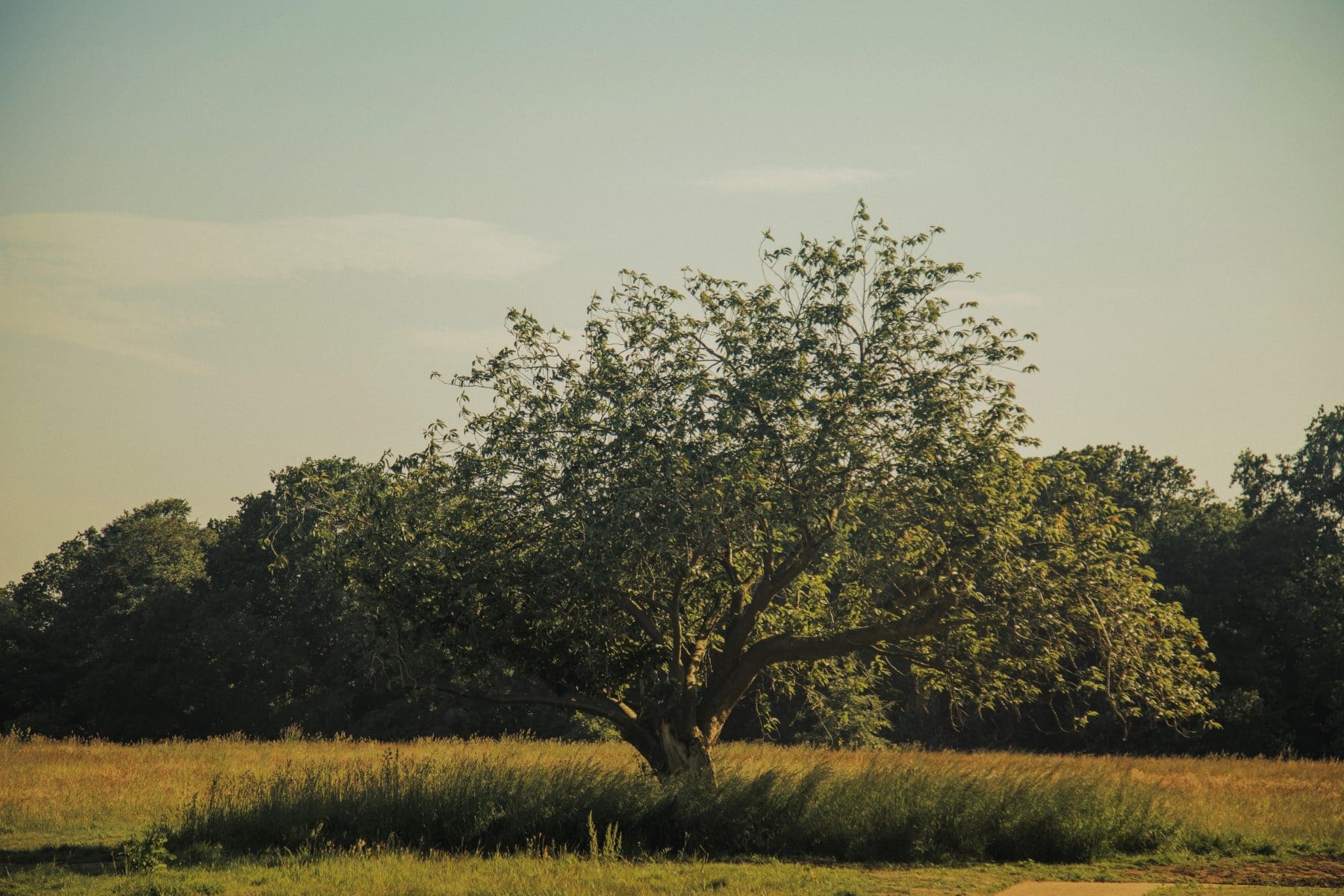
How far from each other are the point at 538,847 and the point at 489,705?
Answer: 3060cm

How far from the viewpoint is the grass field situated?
1352 cm

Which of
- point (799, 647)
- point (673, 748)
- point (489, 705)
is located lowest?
point (489, 705)

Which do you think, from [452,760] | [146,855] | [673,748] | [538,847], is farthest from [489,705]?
[146,855]

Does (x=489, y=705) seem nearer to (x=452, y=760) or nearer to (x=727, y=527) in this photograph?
(x=452, y=760)

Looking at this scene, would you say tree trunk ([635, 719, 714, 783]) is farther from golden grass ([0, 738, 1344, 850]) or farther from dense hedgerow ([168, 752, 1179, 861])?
golden grass ([0, 738, 1344, 850])

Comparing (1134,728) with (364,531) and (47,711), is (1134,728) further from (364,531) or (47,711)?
(47,711)

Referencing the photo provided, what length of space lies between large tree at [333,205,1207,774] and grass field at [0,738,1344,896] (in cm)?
201

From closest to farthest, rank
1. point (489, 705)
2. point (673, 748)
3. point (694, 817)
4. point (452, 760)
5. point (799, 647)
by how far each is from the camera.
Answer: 1. point (694, 817)
2. point (799, 647)
3. point (673, 748)
4. point (452, 760)
5. point (489, 705)

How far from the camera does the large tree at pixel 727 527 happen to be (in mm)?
17250

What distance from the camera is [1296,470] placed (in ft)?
164

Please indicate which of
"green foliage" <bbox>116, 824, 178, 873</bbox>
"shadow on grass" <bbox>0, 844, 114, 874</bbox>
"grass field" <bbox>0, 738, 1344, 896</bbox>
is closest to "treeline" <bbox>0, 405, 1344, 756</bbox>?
"grass field" <bbox>0, 738, 1344, 896</bbox>

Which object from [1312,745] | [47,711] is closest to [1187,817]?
[1312,745]

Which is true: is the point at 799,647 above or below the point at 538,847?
above

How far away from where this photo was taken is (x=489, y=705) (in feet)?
152
